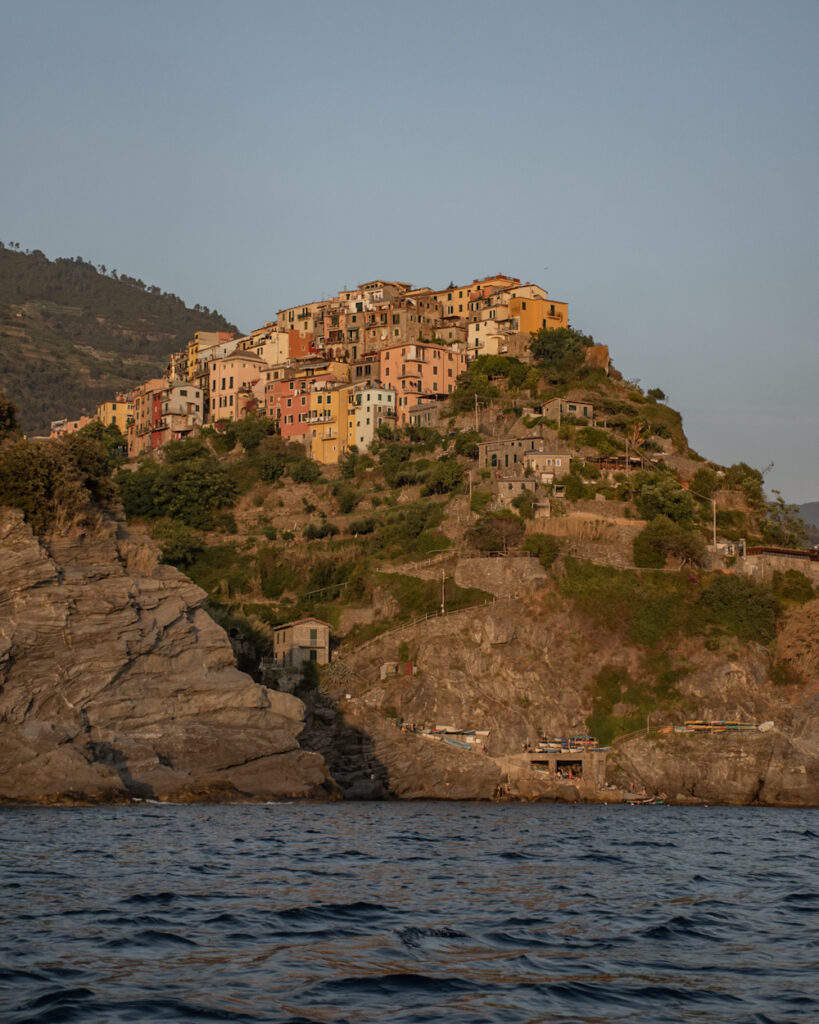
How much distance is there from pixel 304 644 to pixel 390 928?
195ft

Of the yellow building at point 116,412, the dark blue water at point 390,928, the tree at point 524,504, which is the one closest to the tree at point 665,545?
the tree at point 524,504

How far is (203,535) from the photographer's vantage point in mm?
99188

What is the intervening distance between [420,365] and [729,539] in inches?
1332

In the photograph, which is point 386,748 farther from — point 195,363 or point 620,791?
point 195,363

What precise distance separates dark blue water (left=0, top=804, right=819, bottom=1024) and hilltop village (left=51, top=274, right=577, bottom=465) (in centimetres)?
7250

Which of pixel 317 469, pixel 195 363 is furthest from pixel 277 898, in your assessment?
pixel 195 363

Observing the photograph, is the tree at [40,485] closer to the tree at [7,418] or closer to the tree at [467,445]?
the tree at [7,418]

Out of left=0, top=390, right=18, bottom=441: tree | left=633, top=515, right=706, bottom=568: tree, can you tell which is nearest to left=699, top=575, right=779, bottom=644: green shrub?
left=633, top=515, right=706, bottom=568: tree

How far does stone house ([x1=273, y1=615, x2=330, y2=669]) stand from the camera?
261ft

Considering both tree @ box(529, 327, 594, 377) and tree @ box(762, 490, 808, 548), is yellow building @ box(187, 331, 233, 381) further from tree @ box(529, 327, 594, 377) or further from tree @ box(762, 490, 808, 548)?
tree @ box(762, 490, 808, 548)

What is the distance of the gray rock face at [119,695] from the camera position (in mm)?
51156

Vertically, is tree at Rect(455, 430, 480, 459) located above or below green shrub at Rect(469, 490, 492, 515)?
A: above

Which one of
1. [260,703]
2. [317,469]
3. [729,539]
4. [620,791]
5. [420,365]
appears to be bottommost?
[620,791]

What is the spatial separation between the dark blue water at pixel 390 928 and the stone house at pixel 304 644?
128ft
